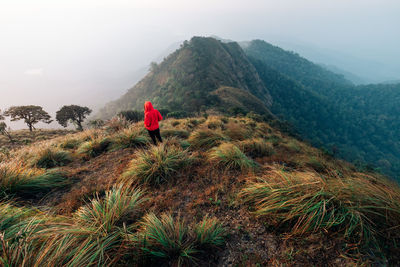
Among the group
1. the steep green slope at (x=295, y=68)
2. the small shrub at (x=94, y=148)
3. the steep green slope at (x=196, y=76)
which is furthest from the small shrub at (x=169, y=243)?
the steep green slope at (x=295, y=68)

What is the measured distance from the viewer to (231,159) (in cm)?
400

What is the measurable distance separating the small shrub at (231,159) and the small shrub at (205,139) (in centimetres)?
97

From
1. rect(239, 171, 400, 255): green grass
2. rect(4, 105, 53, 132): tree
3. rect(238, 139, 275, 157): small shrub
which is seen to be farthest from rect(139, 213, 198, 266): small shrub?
rect(4, 105, 53, 132): tree

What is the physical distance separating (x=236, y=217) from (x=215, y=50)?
9818 centimetres

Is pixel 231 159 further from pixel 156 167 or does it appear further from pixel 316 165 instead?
pixel 316 165

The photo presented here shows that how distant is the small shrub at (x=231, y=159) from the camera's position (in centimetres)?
381

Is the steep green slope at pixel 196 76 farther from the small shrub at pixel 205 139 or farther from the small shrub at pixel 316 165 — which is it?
the small shrub at pixel 316 165

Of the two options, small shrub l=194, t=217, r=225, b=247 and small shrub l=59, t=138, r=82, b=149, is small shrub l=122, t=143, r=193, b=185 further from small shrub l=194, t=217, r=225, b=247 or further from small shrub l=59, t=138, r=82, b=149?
small shrub l=59, t=138, r=82, b=149

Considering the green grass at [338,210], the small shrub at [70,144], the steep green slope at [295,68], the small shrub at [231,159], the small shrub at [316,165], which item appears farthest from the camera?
the steep green slope at [295,68]

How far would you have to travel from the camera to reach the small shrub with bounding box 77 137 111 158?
5.33m

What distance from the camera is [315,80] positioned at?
5202 inches

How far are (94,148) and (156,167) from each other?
3.15 m

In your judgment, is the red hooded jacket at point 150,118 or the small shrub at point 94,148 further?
the small shrub at point 94,148

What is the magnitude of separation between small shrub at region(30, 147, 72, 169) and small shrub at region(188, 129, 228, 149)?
3807mm
